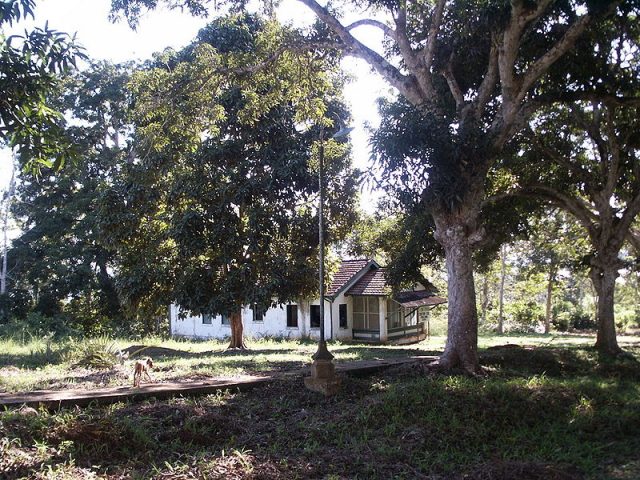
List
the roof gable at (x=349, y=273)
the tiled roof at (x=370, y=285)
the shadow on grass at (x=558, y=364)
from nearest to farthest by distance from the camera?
the shadow on grass at (x=558, y=364), the tiled roof at (x=370, y=285), the roof gable at (x=349, y=273)

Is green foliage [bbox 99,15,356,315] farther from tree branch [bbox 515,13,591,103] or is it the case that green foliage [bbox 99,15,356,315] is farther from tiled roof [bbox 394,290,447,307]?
tiled roof [bbox 394,290,447,307]

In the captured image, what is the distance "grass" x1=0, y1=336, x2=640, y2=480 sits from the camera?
5.56 metres

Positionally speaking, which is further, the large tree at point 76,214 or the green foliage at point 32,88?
the large tree at point 76,214

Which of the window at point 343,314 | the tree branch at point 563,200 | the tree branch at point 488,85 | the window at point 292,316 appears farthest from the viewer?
the window at point 292,316

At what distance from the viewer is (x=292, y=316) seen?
→ 1211 inches

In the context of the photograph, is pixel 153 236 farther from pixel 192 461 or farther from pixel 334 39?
pixel 192 461

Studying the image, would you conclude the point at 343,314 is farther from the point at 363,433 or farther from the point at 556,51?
the point at 363,433

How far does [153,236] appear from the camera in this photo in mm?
19188

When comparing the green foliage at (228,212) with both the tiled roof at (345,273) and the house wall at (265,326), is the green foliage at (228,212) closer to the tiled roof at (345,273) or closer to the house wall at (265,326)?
the house wall at (265,326)

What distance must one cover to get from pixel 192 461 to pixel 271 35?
9.81 m

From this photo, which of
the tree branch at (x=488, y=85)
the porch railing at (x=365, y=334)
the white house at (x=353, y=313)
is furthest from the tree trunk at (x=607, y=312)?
the porch railing at (x=365, y=334)

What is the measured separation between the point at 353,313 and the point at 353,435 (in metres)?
24.0

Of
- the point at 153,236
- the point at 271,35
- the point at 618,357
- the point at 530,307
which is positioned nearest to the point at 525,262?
the point at 530,307

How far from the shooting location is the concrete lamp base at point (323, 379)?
8.74m
